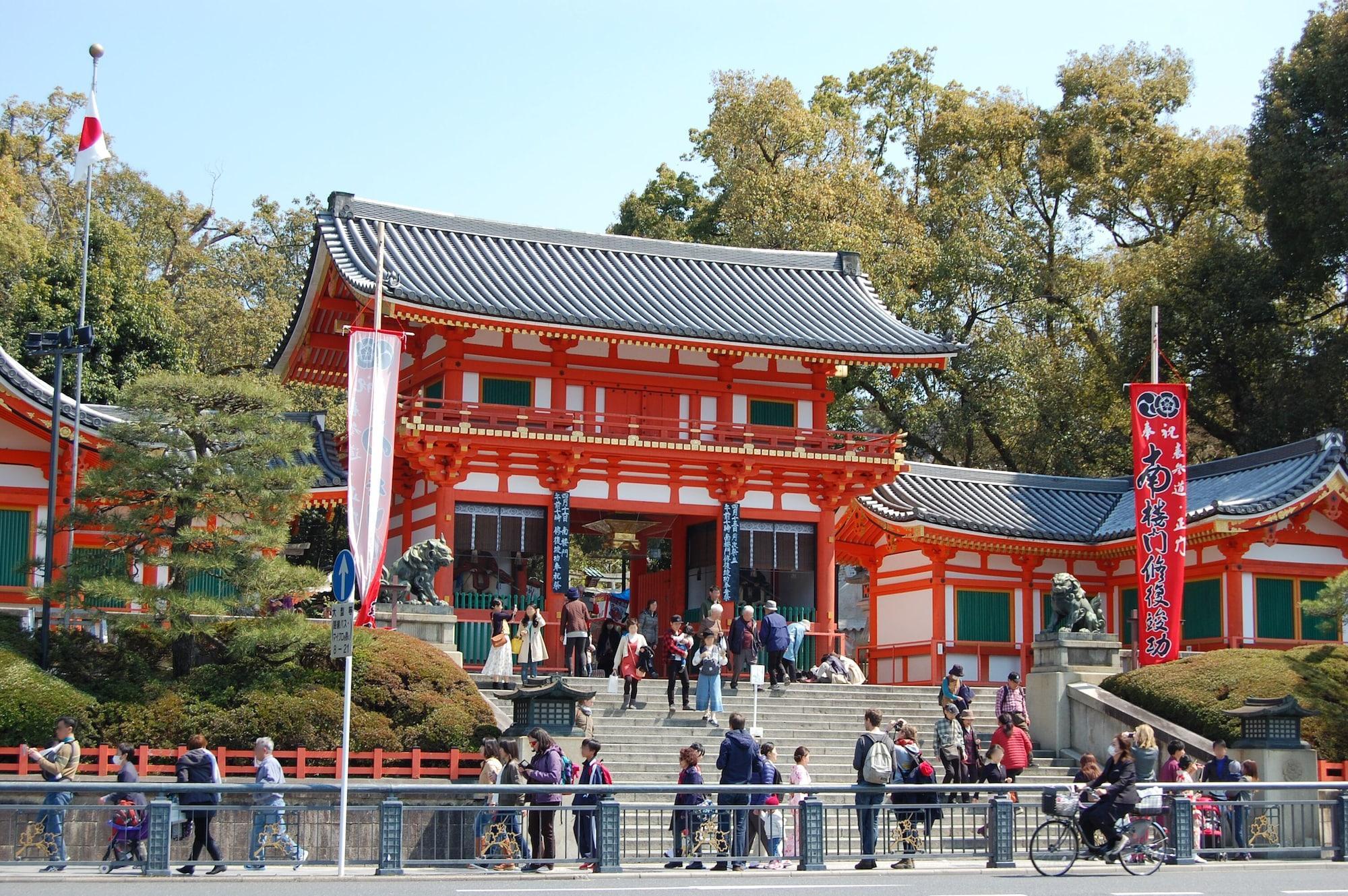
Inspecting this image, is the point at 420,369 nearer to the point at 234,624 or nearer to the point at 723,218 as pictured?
the point at 234,624

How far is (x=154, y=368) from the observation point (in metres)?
38.1

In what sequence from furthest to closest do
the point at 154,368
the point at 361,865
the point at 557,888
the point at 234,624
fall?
1. the point at 154,368
2. the point at 234,624
3. the point at 361,865
4. the point at 557,888

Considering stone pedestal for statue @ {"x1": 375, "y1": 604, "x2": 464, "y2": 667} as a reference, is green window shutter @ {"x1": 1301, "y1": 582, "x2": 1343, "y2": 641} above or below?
above

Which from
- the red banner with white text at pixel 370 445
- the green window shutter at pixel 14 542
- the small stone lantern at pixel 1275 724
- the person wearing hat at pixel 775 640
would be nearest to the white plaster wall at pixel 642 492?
the person wearing hat at pixel 775 640

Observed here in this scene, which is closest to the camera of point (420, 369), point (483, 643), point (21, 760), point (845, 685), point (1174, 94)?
point (21, 760)

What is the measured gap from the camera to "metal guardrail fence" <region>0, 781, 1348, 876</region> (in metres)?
15.0

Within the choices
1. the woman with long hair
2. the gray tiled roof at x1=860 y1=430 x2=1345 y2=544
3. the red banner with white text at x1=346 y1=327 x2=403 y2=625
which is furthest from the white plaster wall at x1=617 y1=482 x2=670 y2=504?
the red banner with white text at x1=346 y1=327 x2=403 y2=625

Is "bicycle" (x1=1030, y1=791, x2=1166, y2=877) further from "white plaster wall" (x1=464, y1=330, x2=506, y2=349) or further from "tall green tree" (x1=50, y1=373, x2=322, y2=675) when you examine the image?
"white plaster wall" (x1=464, y1=330, x2=506, y2=349)

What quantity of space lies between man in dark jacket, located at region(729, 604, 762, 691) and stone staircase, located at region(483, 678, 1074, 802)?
37 cm

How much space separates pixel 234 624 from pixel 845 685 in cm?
1122

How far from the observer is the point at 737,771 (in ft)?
54.9

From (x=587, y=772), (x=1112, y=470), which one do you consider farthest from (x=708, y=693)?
(x=1112, y=470)

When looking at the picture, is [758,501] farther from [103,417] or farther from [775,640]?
[103,417]

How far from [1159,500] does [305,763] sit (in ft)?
52.6
